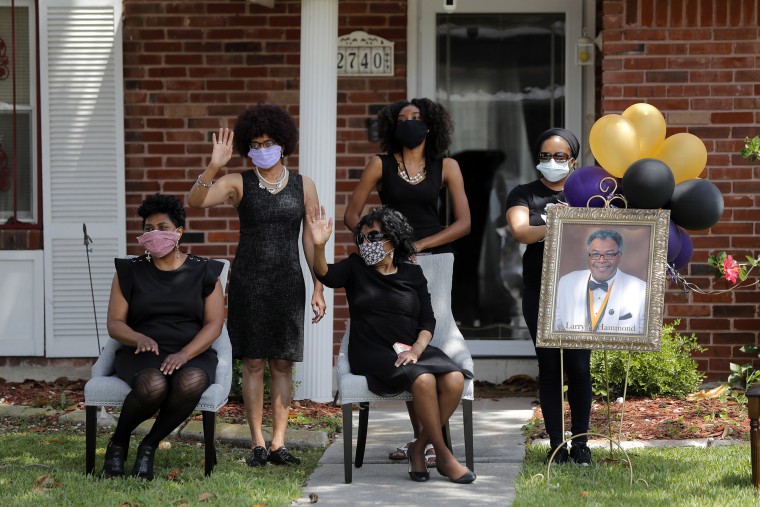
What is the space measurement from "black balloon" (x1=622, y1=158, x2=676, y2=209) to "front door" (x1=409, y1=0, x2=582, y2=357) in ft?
10.5

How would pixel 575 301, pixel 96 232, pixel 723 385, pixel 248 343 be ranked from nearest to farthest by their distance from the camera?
pixel 575 301 < pixel 248 343 < pixel 723 385 < pixel 96 232

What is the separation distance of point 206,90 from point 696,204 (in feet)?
13.7

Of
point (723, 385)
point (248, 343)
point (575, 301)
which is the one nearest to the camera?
point (575, 301)

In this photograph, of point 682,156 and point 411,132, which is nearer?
point 682,156

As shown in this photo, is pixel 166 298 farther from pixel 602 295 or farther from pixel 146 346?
pixel 602 295

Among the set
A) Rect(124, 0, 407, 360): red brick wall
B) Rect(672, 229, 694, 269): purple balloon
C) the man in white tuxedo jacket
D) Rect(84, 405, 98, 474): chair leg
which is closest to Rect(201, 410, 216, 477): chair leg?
Rect(84, 405, 98, 474): chair leg

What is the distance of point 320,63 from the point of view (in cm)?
761

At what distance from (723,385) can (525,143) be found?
226 centimetres

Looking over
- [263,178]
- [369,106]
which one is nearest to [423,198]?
[263,178]

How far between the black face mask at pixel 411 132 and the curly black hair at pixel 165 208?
3.84ft

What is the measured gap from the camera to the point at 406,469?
19.5 ft

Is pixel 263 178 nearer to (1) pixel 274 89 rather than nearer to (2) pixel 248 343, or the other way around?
(2) pixel 248 343

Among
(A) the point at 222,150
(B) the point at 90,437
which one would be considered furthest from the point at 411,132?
(B) the point at 90,437

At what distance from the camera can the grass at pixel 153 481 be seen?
517 cm
